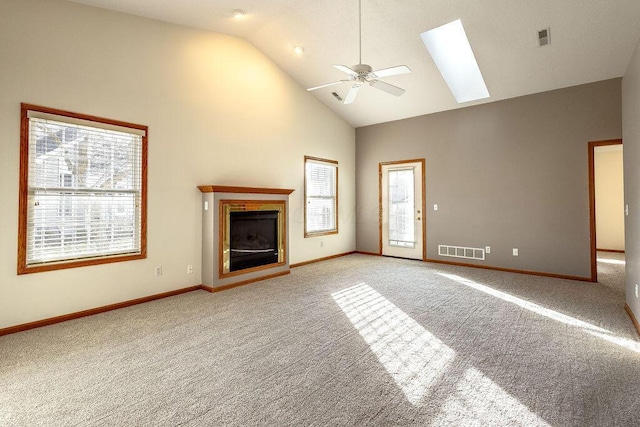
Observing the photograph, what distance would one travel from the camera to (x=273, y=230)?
532cm

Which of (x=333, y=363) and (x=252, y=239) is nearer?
(x=333, y=363)

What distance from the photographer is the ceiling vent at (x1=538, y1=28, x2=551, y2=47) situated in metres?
3.85

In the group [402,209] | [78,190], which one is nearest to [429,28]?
[402,209]

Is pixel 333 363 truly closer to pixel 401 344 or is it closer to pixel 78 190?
pixel 401 344

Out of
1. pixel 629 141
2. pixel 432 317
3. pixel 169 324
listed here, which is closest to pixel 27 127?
pixel 169 324

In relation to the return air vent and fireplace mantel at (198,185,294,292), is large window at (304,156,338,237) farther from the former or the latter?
the return air vent

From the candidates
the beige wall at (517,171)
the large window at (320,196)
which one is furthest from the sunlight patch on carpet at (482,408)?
the large window at (320,196)

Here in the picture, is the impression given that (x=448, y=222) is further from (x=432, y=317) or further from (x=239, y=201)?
(x=239, y=201)

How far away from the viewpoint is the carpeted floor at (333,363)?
1.81 meters

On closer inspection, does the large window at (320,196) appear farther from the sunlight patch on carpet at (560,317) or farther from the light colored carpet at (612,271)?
the light colored carpet at (612,271)

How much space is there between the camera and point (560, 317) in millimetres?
3326

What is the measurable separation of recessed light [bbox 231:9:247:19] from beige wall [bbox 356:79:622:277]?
384cm

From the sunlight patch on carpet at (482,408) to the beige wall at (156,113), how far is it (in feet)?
11.8

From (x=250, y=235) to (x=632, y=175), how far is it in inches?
185
